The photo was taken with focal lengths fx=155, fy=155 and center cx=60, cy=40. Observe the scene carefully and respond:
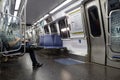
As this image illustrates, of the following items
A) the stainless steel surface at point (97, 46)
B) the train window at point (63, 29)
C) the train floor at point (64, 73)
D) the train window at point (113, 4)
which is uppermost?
the train window at point (113, 4)

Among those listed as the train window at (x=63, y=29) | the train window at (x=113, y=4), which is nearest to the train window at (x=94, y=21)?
the train window at (x=113, y=4)

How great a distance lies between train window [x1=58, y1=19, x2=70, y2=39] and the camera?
7.50 metres

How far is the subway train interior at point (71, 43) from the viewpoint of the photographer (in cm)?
335

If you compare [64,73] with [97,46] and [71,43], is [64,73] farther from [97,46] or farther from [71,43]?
[71,43]

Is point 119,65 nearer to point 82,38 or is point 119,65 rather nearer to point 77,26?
point 82,38

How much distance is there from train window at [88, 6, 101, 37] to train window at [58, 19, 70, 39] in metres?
2.19

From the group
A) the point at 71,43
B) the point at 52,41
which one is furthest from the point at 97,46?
the point at 52,41

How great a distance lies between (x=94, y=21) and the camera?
519cm

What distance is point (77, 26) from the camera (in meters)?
6.28

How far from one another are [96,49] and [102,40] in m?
0.45

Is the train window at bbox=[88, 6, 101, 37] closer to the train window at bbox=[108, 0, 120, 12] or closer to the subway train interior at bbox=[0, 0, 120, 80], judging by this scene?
the subway train interior at bbox=[0, 0, 120, 80]

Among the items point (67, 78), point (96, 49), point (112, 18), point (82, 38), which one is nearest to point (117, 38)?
point (112, 18)

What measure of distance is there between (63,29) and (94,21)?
299 centimetres

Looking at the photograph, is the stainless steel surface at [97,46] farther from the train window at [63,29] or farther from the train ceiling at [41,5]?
the train window at [63,29]
